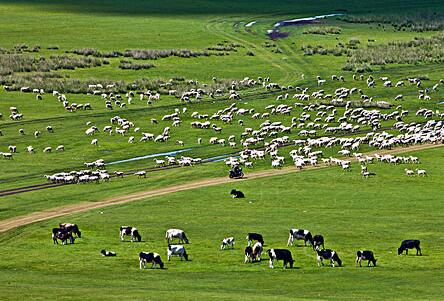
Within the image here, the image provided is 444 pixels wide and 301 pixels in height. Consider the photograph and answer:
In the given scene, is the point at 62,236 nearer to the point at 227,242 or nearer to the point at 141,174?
the point at 227,242

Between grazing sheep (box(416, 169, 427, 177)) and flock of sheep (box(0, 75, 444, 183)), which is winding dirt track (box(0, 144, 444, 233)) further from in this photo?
grazing sheep (box(416, 169, 427, 177))

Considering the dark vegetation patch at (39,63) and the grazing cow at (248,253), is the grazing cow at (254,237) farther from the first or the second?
the dark vegetation patch at (39,63)

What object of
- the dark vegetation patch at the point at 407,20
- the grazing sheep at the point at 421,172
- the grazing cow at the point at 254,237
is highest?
the dark vegetation patch at the point at 407,20

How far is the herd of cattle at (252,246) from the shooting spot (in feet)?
146

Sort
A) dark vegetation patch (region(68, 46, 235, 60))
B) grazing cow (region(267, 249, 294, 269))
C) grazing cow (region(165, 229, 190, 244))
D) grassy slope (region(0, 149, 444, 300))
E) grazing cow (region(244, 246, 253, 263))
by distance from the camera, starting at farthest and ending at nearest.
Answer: dark vegetation patch (region(68, 46, 235, 60)) < grazing cow (region(165, 229, 190, 244)) < grazing cow (region(244, 246, 253, 263)) < grazing cow (region(267, 249, 294, 269)) < grassy slope (region(0, 149, 444, 300))

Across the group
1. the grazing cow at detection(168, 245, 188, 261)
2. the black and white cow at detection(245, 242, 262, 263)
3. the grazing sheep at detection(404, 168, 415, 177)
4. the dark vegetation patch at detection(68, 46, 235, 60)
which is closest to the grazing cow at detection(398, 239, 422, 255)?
the black and white cow at detection(245, 242, 262, 263)

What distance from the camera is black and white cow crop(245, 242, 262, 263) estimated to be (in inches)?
1795

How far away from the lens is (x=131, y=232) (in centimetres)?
5031

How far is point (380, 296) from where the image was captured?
38000 mm

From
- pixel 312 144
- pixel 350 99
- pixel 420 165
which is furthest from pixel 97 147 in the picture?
pixel 350 99

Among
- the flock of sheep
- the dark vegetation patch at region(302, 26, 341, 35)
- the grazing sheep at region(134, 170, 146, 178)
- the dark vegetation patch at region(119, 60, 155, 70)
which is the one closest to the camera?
the grazing sheep at region(134, 170, 146, 178)

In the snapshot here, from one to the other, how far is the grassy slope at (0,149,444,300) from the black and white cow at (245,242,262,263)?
43 centimetres

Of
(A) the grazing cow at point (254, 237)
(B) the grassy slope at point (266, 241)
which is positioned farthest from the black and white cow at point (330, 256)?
(A) the grazing cow at point (254, 237)

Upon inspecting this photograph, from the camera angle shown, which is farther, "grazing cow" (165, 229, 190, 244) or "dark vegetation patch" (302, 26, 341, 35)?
"dark vegetation patch" (302, 26, 341, 35)
